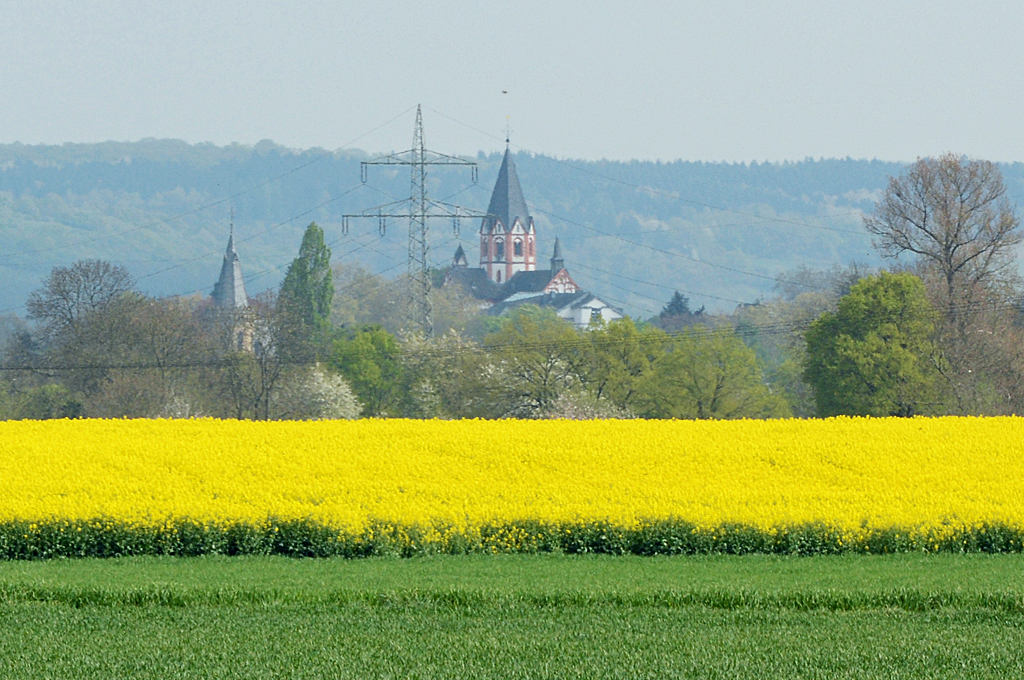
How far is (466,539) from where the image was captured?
57.2ft

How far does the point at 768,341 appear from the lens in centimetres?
15112

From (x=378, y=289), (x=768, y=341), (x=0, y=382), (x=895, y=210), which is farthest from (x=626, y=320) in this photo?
(x=378, y=289)

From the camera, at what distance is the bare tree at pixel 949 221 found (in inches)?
2559

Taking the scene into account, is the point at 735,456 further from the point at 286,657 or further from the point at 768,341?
the point at 768,341

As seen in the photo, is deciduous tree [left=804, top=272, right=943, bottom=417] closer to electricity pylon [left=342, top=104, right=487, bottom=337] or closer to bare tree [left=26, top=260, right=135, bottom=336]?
electricity pylon [left=342, top=104, right=487, bottom=337]

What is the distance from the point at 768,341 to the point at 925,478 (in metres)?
132

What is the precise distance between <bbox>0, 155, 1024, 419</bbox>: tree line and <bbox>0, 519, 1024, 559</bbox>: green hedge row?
42857 millimetres

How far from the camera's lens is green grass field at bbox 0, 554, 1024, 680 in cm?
1073

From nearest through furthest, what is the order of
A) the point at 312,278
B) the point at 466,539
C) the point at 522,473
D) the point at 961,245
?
the point at 466,539
the point at 522,473
the point at 961,245
the point at 312,278

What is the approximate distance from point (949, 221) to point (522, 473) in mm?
49076

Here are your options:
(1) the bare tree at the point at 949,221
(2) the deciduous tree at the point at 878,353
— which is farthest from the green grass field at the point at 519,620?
(1) the bare tree at the point at 949,221

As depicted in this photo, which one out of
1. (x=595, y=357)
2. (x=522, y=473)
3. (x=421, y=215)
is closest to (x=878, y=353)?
(x=595, y=357)

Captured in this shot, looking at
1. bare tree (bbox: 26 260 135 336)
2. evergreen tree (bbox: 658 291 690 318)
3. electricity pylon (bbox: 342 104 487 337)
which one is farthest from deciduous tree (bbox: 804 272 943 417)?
evergreen tree (bbox: 658 291 690 318)

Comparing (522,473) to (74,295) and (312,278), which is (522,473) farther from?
(312,278)
